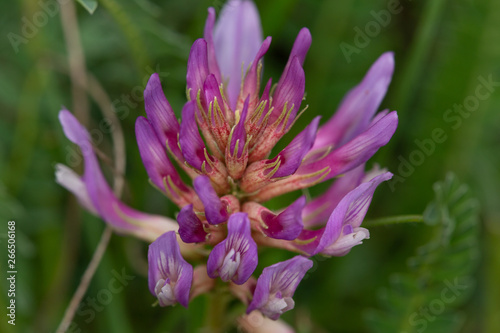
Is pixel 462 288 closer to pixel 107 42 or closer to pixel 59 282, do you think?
pixel 59 282

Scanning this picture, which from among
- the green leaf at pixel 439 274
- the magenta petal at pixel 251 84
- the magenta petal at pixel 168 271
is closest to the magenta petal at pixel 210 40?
the magenta petal at pixel 251 84

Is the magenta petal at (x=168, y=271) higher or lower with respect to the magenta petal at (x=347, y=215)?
higher

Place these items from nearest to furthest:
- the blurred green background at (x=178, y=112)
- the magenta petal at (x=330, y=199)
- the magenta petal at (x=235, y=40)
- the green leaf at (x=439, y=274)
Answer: the magenta petal at (x=330, y=199) → the green leaf at (x=439, y=274) → the magenta petal at (x=235, y=40) → the blurred green background at (x=178, y=112)

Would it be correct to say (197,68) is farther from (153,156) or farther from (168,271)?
(168,271)

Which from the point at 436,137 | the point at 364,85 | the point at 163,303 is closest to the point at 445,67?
the point at 436,137
